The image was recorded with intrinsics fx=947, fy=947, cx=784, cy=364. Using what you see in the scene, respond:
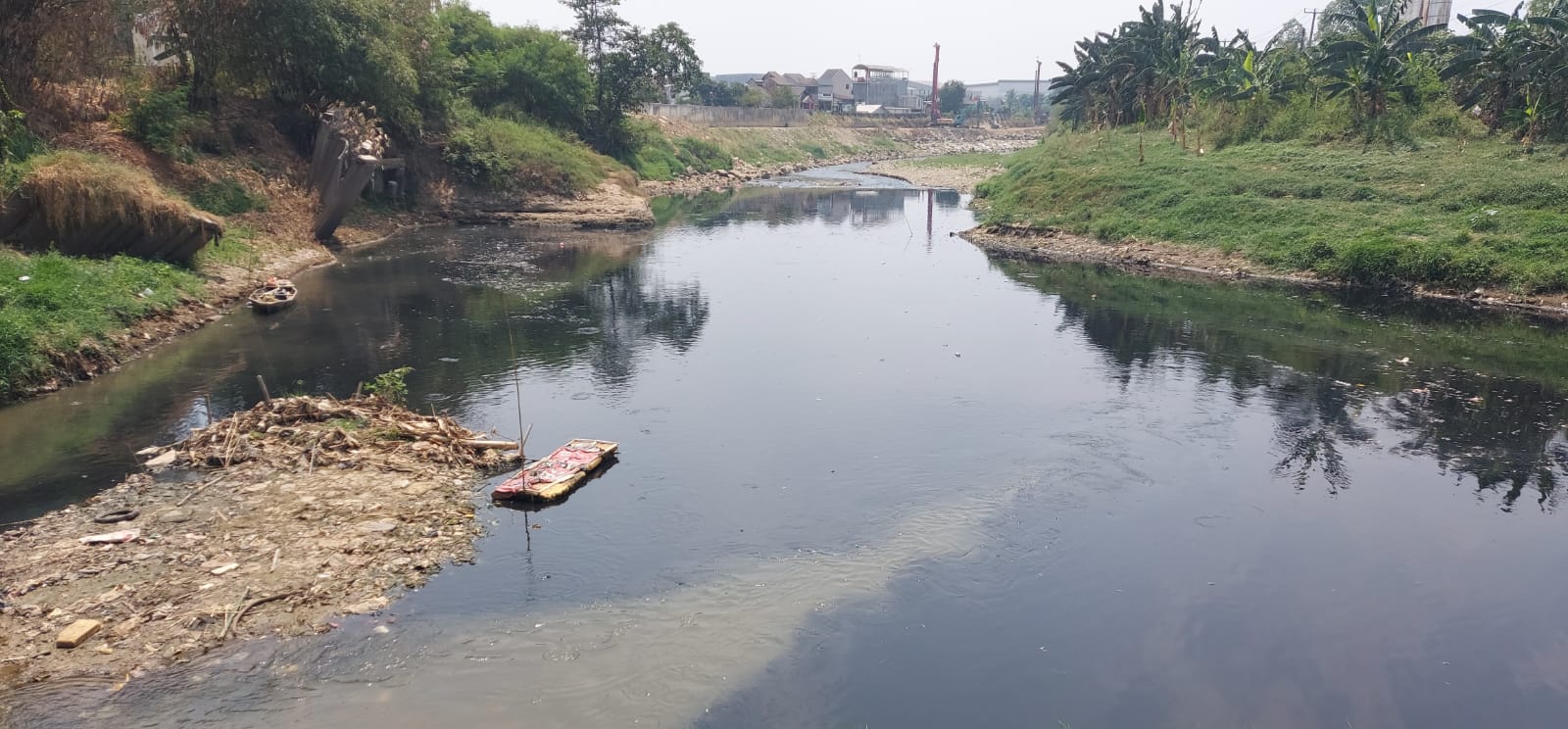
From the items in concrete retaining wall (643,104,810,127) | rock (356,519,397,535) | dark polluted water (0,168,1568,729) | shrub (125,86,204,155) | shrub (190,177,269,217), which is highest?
concrete retaining wall (643,104,810,127)

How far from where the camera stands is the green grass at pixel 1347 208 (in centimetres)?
2231

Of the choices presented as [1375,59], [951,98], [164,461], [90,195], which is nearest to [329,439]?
[164,461]

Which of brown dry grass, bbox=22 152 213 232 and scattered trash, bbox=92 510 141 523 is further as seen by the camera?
brown dry grass, bbox=22 152 213 232

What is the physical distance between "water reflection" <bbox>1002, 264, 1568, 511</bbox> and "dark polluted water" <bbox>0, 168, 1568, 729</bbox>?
0.31ft

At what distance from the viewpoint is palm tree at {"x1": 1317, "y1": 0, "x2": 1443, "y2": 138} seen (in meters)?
31.1

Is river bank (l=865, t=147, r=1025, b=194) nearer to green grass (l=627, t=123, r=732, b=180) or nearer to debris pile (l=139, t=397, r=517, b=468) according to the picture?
green grass (l=627, t=123, r=732, b=180)

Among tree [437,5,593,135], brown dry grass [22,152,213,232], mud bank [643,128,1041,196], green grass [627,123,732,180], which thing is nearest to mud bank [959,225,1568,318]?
tree [437,5,593,135]

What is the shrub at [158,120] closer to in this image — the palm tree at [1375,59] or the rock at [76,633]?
the rock at [76,633]

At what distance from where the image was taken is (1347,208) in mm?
26266

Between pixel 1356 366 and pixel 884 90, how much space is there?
114 metres

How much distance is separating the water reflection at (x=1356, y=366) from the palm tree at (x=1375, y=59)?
12.3m

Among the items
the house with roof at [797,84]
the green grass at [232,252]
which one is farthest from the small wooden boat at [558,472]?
the house with roof at [797,84]

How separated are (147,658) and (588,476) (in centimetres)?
A: 506

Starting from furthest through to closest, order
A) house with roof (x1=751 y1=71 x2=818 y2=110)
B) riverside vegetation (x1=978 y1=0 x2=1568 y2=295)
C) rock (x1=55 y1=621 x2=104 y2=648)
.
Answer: house with roof (x1=751 y1=71 x2=818 y2=110) → riverside vegetation (x1=978 y1=0 x2=1568 y2=295) → rock (x1=55 y1=621 x2=104 y2=648)
